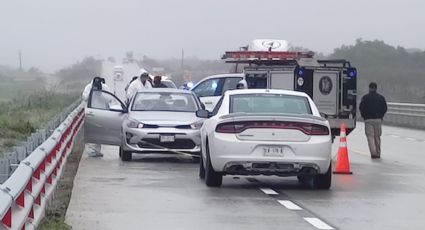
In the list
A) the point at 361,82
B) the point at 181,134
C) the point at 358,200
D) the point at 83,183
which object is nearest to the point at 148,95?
the point at 181,134

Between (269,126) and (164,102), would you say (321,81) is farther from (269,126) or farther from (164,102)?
(269,126)

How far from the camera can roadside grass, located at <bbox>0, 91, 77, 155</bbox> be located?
23.5m

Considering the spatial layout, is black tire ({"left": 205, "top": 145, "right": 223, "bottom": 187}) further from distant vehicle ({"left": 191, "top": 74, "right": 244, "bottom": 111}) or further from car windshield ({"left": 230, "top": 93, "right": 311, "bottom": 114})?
distant vehicle ({"left": 191, "top": 74, "right": 244, "bottom": 111})

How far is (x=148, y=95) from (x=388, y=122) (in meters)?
27.6

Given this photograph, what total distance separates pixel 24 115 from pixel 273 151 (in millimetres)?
21805

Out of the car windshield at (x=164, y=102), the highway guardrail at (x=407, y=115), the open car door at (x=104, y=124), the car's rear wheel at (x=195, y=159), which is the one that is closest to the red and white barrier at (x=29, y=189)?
the car's rear wheel at (x=195, y=159)

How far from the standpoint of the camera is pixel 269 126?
14141 mm

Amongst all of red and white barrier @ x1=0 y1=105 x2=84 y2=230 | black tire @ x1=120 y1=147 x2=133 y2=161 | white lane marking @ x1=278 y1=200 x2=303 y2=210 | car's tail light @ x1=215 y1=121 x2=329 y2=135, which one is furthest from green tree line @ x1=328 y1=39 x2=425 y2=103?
red and white barrier @ x1=0 y1=105 x2=84 y2=230

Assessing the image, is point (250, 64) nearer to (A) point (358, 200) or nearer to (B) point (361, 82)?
(A) point (358, 200)

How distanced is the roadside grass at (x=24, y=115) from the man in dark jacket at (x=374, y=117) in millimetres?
8256

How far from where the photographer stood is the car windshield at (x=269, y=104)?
14.9 meters

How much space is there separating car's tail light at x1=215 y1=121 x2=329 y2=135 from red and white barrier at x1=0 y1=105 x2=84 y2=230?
2.77 m

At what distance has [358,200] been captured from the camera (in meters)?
13.6

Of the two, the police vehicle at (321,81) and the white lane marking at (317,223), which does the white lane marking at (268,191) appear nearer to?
the white lane marking at (317,223)
